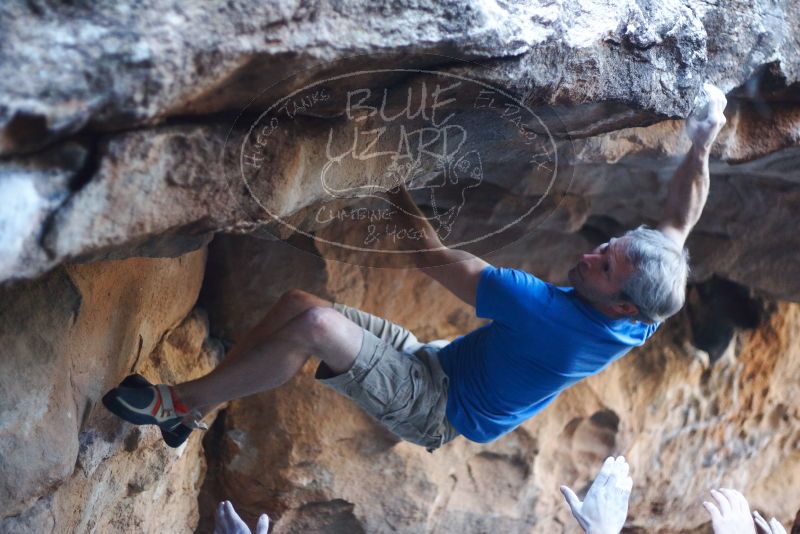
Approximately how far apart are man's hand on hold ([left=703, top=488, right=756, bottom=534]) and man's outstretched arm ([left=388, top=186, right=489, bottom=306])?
2.04ft

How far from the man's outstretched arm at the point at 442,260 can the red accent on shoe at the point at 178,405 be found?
529 mm

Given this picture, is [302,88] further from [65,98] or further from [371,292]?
[371,292]

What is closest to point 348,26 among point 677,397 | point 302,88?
point 302,88

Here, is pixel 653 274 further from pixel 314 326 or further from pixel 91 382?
pixel 91 382

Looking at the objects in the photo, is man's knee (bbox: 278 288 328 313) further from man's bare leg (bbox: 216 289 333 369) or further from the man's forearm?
the man's forearm

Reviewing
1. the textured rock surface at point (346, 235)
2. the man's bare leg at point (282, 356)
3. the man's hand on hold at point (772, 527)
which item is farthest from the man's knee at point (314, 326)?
the man's hand on hold at point (772, 527)

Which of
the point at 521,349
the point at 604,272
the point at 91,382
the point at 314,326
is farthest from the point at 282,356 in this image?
the point at 604,272

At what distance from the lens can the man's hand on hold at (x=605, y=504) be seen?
1.66 metres

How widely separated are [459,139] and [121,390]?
→ 765mm

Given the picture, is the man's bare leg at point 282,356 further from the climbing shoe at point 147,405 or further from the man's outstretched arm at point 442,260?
the man's outstretched arm at point 442,260

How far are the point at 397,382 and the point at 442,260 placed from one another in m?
0.30

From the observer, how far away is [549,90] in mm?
1396

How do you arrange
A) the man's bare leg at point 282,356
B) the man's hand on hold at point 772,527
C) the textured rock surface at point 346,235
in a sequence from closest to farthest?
the textured rock surface at point 346,235 → the man's bare leg at point 282,356 → the man's hand on hold at point 772,527

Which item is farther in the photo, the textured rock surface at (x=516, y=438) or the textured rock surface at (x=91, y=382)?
the textured rock surface at (x=516, y=438)
